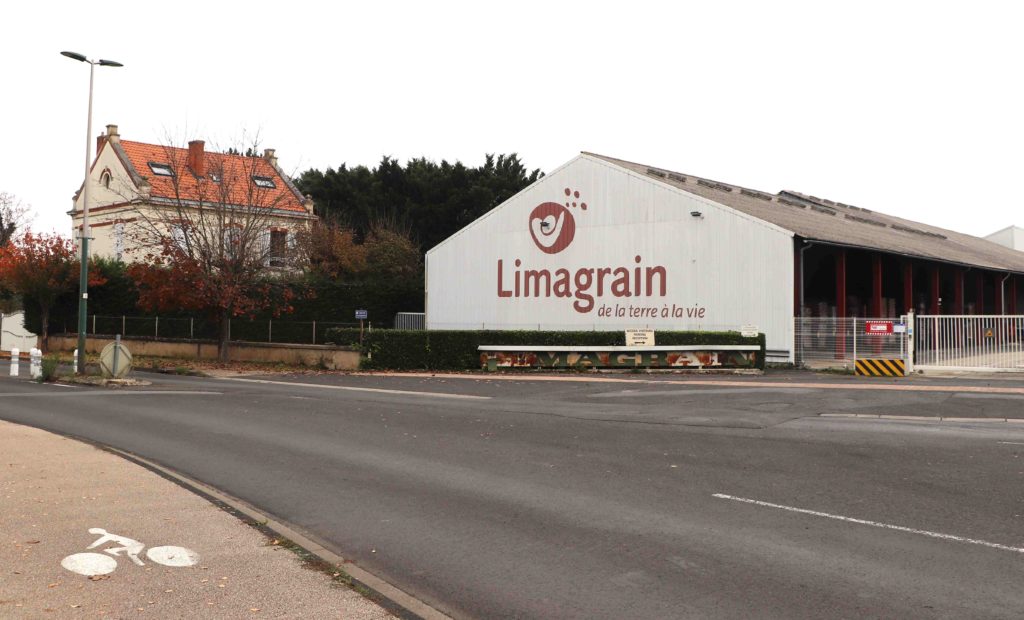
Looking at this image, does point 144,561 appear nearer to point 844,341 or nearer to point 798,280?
point 844,341

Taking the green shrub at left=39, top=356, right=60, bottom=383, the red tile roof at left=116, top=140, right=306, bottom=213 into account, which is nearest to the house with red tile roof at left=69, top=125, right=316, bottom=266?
the red tile roof at left=116, top=140, right=306, bottom=213

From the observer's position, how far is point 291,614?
4.85 metres

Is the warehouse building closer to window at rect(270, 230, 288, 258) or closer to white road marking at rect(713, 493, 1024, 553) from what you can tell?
window at rect(270, 230, 288, 258)

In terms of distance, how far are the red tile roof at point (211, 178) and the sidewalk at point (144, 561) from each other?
25.2 m

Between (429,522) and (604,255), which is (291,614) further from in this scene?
(604,255)

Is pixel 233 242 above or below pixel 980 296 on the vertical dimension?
above

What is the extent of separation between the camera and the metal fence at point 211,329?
34.0 metres

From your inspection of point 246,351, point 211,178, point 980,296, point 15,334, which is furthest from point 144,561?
point 980,296

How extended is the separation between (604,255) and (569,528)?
27.3 meters

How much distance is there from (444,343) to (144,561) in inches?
908

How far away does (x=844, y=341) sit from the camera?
1062 inches

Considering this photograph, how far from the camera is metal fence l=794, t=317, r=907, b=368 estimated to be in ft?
82.4

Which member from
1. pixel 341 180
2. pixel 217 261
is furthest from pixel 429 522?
pixel 341 180

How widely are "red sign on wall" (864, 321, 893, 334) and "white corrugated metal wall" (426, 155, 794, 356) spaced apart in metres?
3.26
